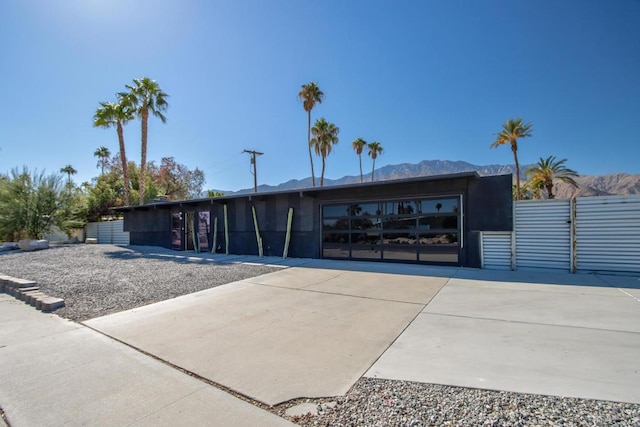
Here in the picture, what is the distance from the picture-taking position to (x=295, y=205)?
11773 mm

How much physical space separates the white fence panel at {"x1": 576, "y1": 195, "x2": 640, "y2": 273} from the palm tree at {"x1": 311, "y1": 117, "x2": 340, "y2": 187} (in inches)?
879

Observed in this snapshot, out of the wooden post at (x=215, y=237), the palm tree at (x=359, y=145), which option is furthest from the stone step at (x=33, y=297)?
the palm tree at (x=359, y=145)

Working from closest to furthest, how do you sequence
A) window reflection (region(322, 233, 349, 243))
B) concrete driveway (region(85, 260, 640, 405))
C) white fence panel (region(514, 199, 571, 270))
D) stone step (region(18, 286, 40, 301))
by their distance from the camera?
concrete driveway (region(85, 260, 640, 405)) < stone step (region(18, 286, 40, 301)) < white fence panel (region(514, 199, 571, 270)) < window reflection (region(322, 233, 349, 243))

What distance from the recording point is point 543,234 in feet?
25.8

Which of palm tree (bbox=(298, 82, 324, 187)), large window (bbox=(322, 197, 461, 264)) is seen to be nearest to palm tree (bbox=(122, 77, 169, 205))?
palm tree (bbox=(298, 82, 324, 187))

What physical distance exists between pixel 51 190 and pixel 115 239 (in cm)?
462

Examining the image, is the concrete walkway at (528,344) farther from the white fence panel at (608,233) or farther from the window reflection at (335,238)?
the window reflection at (335,238)

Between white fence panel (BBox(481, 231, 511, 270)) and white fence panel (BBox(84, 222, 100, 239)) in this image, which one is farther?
white fence panel (BBox(84, 222, 100, 239))

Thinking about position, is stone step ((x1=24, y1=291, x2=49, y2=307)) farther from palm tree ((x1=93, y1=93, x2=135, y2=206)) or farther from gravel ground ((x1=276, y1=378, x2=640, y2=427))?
palm tree ((x1=93, y1=93, x2=135, y2=206))

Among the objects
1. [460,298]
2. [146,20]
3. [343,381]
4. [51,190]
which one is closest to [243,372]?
[343,381]

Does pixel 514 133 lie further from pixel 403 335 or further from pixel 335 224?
pixel 403 335

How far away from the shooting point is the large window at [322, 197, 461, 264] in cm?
891

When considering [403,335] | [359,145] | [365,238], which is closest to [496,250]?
[365,238]

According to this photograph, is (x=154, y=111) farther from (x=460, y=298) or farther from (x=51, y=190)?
Answer: (x=460, y=298)
